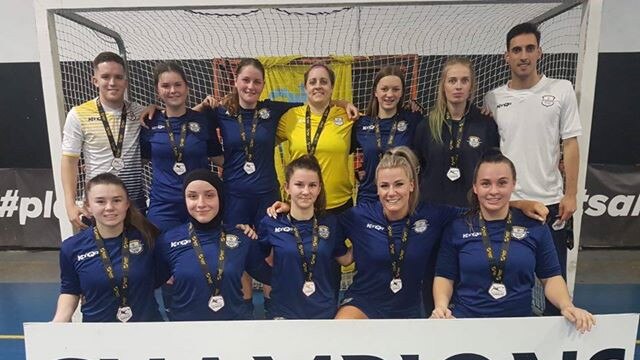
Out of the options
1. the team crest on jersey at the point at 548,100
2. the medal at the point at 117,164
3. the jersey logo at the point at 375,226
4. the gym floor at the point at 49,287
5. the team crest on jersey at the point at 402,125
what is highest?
the team crest on jersey at the point at 548,100

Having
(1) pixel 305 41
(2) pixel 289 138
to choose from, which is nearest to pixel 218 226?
(2) pixel 289 138

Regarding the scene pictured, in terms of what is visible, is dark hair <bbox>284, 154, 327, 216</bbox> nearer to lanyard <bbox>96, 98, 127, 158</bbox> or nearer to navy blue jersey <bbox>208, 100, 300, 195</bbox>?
navy blue jersey <bbox>208, 100, 300, 195</bbox>

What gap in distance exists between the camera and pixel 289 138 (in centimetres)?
367

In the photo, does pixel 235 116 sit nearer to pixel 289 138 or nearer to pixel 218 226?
pixel 289 138

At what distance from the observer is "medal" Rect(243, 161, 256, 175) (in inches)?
143

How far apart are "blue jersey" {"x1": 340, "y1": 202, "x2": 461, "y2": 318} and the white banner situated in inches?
21.0

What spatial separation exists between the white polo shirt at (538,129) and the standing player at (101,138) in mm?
2833

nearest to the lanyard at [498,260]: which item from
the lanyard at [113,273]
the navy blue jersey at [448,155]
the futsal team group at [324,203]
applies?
the futsal team group at [324,203]

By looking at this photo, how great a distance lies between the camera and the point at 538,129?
3293 millimetres

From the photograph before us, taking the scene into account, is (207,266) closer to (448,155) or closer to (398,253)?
(398,253)

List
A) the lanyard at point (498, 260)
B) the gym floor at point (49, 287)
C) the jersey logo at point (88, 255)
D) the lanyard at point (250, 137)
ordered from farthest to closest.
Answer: the gym floor at point (49, 287) < the lanyard at point (250, 137) < the jersey logo at point (88, 255) < the lanyard at point (498, 260)

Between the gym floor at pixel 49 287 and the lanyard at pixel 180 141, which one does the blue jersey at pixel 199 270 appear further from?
the gym floor at pixel 49 287

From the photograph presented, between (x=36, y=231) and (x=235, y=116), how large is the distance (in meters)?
5.06

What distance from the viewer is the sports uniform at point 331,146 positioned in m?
3.53
